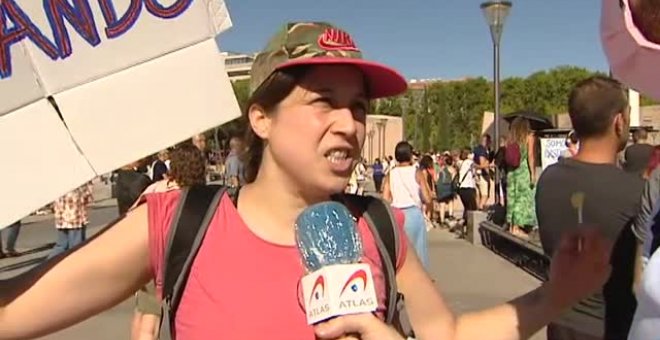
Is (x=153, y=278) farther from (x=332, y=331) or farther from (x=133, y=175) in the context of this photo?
(x=133, y=175)

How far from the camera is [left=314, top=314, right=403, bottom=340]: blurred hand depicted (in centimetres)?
→ 131

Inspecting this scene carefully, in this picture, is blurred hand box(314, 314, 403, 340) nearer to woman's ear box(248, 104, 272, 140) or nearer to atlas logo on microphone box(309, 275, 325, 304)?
atlas logo on microphone box(309, 275, 325, 304)

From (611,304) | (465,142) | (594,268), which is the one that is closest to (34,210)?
(594,268)

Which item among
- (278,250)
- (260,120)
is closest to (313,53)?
(260,120)

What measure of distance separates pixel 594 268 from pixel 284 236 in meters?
0.71

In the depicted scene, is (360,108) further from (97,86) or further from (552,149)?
(552,149)

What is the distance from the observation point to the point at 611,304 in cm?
315

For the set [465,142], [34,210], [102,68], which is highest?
[102,68]

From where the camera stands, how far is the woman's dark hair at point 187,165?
5289 mm

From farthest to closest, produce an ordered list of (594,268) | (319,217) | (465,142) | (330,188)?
1. (465,142)
2. (594,268)
3. (330,188)
4. (319,217)

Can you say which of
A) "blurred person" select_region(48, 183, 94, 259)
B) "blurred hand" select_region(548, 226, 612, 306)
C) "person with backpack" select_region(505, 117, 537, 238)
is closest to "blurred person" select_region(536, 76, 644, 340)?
"blurred hand" select_region(548, 226, 612, 306)

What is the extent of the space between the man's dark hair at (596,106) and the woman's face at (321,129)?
1754mm

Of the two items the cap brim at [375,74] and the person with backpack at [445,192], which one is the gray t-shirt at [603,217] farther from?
the person with backpack at [445,192]

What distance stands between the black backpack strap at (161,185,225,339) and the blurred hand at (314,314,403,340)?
0.53 m
